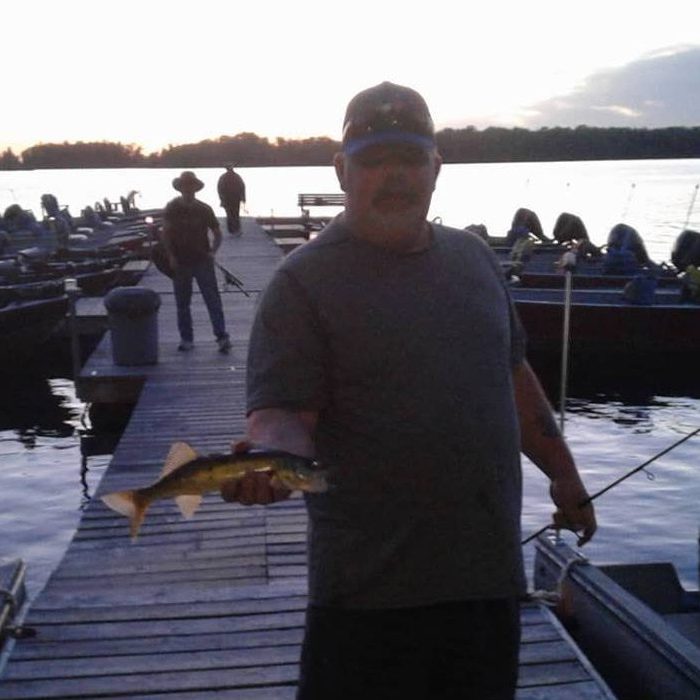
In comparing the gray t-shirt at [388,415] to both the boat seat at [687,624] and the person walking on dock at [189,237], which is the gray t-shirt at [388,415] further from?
the person walking on dock at [189,237]

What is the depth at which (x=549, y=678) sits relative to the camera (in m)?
4.20

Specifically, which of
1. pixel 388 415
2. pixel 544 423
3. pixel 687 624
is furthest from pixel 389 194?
pixel 687 624

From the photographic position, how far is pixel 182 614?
4711 mm

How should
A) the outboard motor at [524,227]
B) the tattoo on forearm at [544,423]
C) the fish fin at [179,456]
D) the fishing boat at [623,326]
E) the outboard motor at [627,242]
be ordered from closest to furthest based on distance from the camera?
the fish fin at [179,456] < the tattoo on forearm at [544,423] < the fishing boat at [623,326] < the outboard motor at [627,242] < the outboard motor at [524,227]

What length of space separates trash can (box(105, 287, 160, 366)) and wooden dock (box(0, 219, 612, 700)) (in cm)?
251

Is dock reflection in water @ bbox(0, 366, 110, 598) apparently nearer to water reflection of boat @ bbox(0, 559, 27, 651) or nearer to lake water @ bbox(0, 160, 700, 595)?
lake water @ bbox(0, 160, 700, 595)

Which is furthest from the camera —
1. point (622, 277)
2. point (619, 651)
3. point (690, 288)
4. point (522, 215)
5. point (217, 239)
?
point (522, 215)

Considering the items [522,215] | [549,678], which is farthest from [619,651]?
[522,215]

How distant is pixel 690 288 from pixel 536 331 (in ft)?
8.88

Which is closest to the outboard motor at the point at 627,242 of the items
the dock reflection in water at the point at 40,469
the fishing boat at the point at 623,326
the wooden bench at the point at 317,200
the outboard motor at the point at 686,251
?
the outboard motor at the point at 686,251

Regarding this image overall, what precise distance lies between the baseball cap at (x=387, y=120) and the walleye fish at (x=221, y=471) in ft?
2.51

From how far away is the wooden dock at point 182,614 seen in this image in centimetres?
410

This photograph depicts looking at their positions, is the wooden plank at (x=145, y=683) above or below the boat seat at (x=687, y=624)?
above

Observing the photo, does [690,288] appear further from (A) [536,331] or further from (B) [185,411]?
(B) [185,411]
